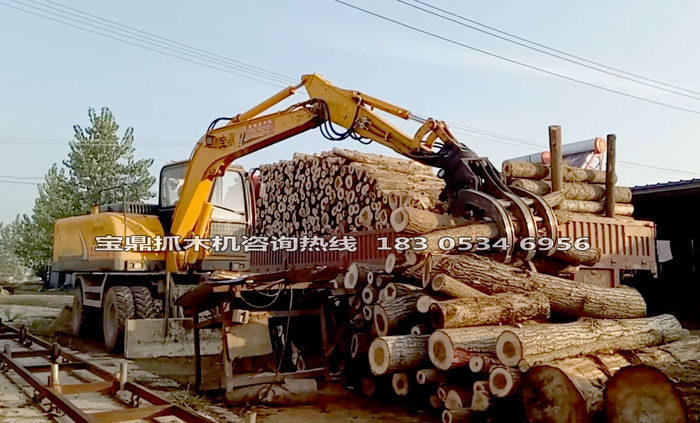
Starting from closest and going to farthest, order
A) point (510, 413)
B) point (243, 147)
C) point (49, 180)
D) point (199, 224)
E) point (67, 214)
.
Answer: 1. point (510, 413)
2. point (243, 147)
3. point (199, 224)
4. point (67, 214)
5. point (49, 180)

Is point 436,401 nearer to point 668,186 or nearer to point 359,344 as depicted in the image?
point 359,344

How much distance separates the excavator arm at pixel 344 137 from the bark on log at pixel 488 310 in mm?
939

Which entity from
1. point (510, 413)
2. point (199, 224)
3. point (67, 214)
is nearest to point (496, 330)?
point (510, 413)

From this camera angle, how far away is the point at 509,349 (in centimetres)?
554

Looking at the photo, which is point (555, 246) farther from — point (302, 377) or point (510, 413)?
point (302, 377)

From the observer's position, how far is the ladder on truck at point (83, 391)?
18.1 feet

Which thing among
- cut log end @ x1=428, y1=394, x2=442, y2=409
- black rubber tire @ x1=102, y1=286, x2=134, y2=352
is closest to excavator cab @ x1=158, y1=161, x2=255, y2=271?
black rubber tire @ x1=102, y1=286, x2=134, y2=352

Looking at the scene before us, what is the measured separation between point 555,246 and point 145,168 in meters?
28.4

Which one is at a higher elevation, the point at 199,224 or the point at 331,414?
the point at 199,224

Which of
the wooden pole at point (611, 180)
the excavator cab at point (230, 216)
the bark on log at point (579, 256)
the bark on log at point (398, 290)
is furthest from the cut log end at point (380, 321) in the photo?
the excavator cab at point (230, 216)

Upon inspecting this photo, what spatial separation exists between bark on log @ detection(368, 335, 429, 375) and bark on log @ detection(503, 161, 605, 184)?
328 cm

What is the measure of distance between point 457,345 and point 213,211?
6943mm

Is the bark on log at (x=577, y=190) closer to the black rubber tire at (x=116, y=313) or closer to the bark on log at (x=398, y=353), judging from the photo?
the bark on log at (x=398, y=353)

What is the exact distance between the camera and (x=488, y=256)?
741 cm
